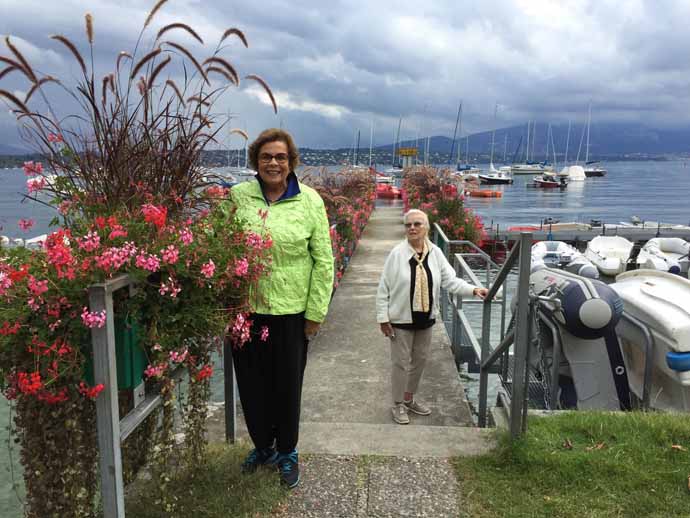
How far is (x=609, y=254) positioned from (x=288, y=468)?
2167cm

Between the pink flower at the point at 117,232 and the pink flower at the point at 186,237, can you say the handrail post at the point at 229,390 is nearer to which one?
the pink flower at the point at 186,237

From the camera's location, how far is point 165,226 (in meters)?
2.40

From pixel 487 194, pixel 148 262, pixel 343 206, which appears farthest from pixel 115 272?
pixel 487 194

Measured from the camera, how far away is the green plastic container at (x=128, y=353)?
2.33m

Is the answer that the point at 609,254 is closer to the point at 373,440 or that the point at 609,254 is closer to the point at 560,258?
the point at 560,258

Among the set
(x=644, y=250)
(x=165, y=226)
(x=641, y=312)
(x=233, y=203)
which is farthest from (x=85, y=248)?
(x=644, y=250)

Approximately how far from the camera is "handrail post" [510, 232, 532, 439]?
10.2 feet

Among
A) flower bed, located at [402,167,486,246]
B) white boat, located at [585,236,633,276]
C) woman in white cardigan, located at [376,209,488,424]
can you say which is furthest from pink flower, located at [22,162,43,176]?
white boat, located at [585,236,633,276]

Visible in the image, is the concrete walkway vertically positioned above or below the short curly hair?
below

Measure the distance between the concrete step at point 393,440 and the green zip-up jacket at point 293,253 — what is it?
1027mm

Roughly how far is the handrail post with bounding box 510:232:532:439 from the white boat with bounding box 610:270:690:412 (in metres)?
3.21

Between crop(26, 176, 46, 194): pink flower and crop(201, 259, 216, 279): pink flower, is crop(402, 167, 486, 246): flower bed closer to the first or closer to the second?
crop(26, 176, 46, 194): pink flower

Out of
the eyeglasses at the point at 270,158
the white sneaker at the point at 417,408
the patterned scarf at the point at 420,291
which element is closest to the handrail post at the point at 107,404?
the eyeglasses at the point at 270,158

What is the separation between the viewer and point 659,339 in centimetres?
614
